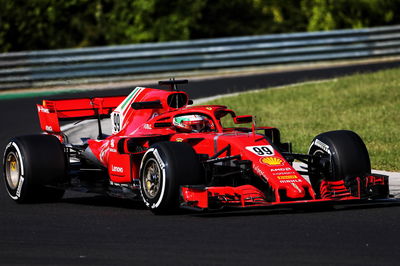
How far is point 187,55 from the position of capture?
29.4 meters

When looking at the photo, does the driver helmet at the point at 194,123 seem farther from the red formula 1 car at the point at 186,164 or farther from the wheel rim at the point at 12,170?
the wheel rim at the point at 12,170

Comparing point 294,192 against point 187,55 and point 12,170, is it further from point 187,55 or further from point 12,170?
point 187,55

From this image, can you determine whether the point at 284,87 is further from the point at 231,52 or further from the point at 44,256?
the point at 44,256

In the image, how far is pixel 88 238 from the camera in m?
9.26

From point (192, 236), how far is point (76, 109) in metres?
4.83

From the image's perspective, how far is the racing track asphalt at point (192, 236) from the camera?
322 inches

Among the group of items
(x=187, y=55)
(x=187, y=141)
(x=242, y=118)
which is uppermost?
(x=187, y=55)

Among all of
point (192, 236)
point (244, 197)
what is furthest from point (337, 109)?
point (192, 236)

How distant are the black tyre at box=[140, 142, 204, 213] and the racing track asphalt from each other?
162 mm

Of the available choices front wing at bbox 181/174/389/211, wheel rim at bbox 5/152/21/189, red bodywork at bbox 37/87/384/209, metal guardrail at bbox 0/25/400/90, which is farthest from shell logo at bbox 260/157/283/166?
metal guardrail at bbox 0/25/400/90

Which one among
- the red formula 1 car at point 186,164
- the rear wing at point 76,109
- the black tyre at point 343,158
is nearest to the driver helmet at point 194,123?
the red formula 1 car at point 186,164

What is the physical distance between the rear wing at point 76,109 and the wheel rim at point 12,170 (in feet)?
3.30

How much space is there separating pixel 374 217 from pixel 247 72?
1979 cm

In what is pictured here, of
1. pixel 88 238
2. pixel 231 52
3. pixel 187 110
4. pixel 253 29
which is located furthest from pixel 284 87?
pixel 88 238
